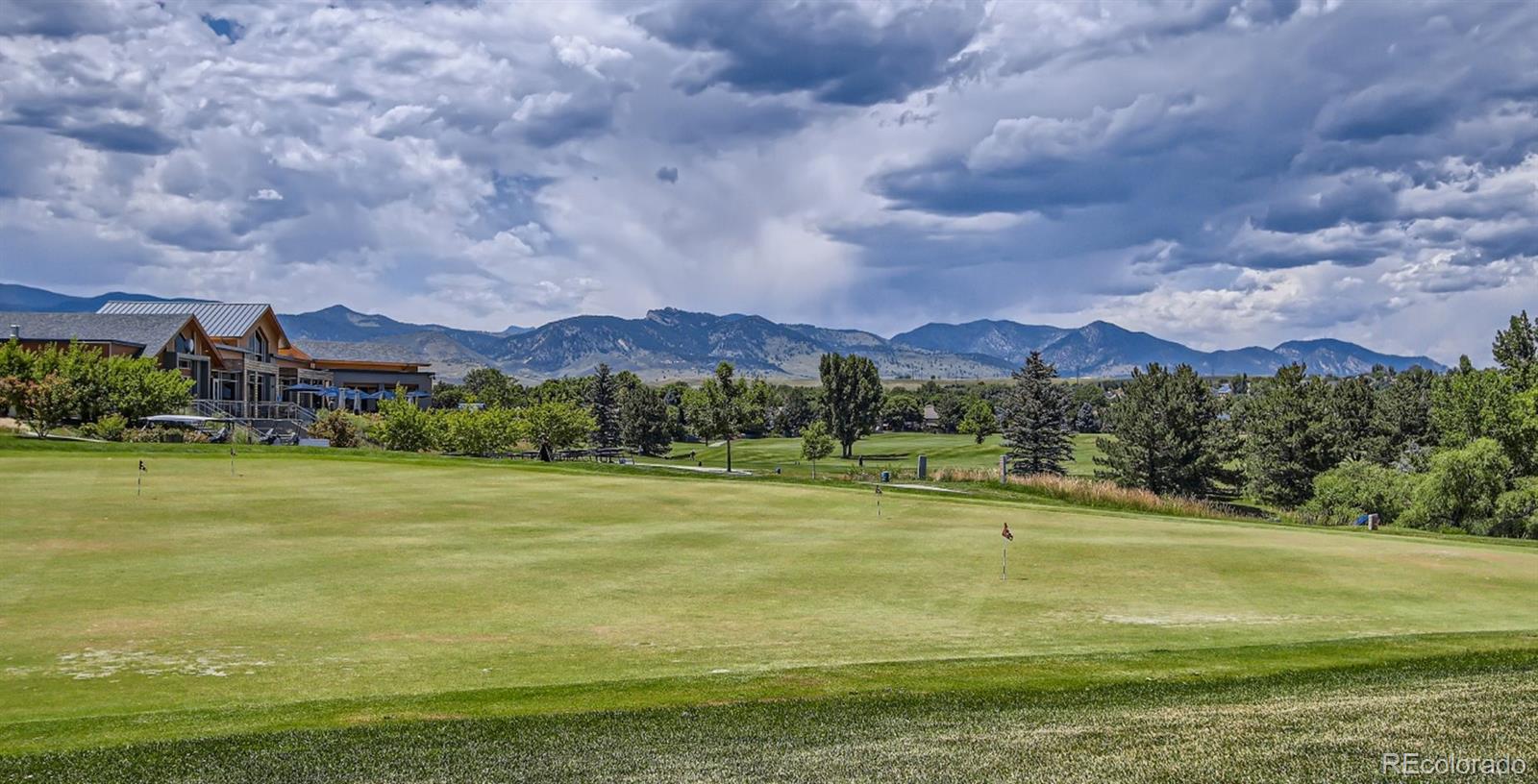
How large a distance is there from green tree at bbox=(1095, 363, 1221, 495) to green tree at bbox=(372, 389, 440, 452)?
44.6 m

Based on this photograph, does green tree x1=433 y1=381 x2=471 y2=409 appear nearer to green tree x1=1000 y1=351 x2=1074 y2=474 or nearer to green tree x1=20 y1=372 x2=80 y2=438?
green tree x1=1000 y1=351 x2=1074 y2=474

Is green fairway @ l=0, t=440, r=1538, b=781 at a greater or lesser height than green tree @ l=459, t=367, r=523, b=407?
lesser

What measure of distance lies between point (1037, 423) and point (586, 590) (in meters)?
67.4

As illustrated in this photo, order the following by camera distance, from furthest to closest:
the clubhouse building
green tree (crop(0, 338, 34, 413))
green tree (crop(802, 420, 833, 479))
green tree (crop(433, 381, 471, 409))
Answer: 1. green tree (crop(433, 381, 471, 409))
2. green tree (crop(802, 420, 833, 479))
3. the clubhouse building
4. green tree (crop(0, 338, 34, 413))

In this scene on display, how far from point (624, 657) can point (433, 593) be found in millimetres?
5146

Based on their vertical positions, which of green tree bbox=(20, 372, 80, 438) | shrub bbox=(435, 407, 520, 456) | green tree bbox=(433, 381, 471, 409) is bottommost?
shrub bbox=(435, 407, 520, 456)

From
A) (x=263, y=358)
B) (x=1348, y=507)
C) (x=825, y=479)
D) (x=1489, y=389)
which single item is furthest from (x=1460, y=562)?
(x=263, y=358)

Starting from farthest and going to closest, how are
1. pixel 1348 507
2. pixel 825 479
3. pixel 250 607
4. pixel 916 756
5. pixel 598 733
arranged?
1. pixel 1348 507
2. pixel 825 479
3. pixel 250 607
4. pixel 598 733
5. pixel 916 756

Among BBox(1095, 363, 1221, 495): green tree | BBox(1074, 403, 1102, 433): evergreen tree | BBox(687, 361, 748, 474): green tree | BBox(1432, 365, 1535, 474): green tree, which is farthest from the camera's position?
BBox(1074, 403, 1102, 433): evergreen tree

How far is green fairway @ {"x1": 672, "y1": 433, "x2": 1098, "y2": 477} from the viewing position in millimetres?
98250

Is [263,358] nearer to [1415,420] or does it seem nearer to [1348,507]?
[1348,507]

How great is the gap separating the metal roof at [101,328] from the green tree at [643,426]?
159 feet

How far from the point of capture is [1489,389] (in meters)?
57.8

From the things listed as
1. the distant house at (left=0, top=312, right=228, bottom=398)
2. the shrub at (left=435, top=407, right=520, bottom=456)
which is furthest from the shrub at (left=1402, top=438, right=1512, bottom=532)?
the distant house at (left=0, top=312, right=228, bottom=398)
